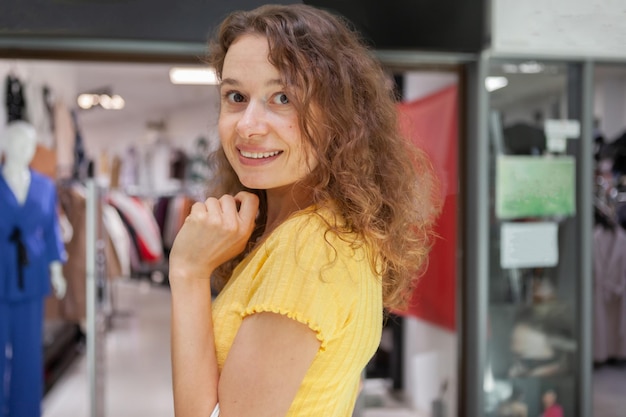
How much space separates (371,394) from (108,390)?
5.97 ft

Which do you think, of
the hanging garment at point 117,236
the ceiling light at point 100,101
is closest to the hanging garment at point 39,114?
the hanging garment at point 117,236

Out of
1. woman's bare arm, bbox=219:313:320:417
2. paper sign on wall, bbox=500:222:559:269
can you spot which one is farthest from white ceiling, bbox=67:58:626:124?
woman's bare arm, bbox=219:313:320:417

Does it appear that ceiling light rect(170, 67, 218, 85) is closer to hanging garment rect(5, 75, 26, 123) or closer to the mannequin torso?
hanging garment rect(5, 75, 26, 123)

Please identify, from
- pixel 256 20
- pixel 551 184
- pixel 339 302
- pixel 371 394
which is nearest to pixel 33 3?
pixel 256 20

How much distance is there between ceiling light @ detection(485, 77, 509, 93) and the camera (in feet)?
9.07

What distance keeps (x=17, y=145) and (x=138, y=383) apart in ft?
6.90

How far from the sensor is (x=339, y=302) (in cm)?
89

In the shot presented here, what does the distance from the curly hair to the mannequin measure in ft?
7.61

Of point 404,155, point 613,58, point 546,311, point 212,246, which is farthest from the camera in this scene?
point 546,311

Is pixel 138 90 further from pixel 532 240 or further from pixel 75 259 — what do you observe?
pixel 532 240

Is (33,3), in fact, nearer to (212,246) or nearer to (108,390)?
(212,246)

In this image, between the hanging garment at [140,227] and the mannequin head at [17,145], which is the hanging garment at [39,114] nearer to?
the mannequin head at [17,145]

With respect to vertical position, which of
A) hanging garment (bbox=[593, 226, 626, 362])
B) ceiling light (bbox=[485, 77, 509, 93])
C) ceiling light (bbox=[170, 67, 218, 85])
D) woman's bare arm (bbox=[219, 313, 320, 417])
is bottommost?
hanging garment (bbox=[593, 226, 626, 362])

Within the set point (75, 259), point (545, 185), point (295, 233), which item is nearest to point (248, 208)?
point (295, 233)
